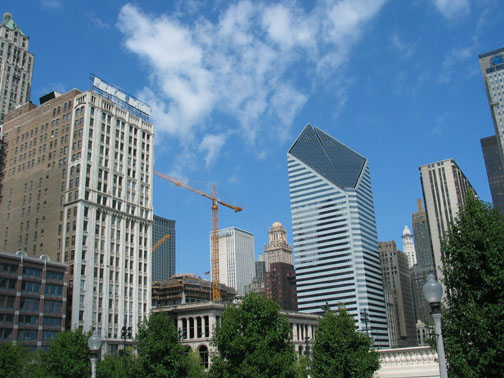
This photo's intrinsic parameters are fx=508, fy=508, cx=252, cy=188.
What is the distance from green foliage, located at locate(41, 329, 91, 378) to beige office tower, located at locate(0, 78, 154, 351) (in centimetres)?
3904

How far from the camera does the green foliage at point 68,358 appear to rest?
59.8m

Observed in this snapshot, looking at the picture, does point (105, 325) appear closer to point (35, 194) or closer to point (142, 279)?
point (142, 279)

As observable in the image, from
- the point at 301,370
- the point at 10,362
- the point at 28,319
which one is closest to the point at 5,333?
the point at 28,319

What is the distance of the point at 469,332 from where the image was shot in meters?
28.1

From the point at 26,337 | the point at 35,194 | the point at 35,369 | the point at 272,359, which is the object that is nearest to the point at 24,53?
the point at 35,194

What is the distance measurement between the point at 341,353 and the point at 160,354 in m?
18.1

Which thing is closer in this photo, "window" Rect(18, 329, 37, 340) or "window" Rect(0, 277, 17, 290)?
"window" Rect(0, 277, 17, 290)

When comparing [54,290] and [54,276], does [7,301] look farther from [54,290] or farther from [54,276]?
[54,276]

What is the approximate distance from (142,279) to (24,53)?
114 meters

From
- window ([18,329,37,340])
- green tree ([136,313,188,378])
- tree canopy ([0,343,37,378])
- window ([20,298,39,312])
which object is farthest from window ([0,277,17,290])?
green tree ([136,313,188,378])

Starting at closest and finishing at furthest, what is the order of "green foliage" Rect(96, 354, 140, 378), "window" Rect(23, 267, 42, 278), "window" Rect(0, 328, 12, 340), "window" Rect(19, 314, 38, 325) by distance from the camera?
1. "green foliage" Rect(96, 354, 140, 378)
2. "window" Rect(0, 328, 12, 340)
3. "window" Rect(19, 314, 38, 325)
4. "window" Rect(23, 267, 42, 278)

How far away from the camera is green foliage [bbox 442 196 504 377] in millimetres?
27031

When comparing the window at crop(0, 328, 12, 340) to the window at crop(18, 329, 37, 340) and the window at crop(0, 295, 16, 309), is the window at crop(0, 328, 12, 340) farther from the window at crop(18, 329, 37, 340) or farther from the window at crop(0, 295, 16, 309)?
the window at crop(0, 295, 16, 309)

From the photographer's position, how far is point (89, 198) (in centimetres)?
10938
